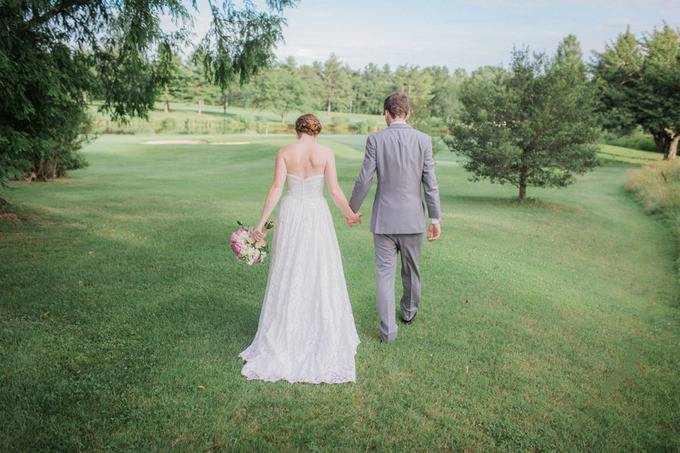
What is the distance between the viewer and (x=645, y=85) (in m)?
42.7

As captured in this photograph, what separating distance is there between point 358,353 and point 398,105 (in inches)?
103

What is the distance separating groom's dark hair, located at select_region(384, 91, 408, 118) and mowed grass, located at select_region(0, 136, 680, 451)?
8.14 ft

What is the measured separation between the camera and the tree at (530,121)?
17375 millimetres

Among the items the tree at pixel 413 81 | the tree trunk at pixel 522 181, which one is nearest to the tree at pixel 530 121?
the tree trunk at pixel 522 181

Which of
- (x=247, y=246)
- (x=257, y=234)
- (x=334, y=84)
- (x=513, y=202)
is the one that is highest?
(x=334, y=84)

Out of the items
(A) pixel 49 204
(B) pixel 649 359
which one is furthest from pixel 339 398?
(A) pixel 49 204

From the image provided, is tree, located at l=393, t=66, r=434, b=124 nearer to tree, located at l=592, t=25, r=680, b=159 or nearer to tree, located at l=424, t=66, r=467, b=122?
tree, located at l=424, t=66, r=467, b=122

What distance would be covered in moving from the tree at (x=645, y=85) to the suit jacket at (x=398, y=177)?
123 feet

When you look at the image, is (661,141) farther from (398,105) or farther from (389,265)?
(389,265)

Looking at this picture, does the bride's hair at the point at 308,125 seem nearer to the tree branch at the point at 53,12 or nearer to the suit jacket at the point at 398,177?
the suit jacket at the point at 398,177

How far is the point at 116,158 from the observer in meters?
35.6

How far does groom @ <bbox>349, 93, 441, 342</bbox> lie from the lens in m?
5.83

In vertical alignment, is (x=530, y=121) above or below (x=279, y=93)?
below

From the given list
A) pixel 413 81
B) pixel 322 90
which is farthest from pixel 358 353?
pixel 322 90
